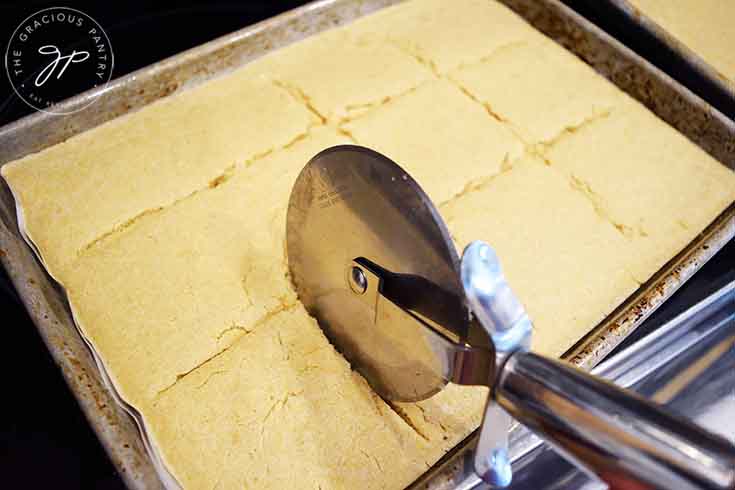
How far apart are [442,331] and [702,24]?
146cm

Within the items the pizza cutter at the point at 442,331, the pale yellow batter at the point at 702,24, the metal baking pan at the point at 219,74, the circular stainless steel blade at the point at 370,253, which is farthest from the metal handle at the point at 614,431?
the pale yellow batter at the point at 702,24

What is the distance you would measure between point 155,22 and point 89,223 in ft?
2.26

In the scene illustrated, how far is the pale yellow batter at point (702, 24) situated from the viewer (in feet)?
5.74

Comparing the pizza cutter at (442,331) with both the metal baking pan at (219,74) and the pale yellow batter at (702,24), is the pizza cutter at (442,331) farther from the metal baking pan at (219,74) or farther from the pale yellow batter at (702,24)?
the pale yellow batter at (702,24)

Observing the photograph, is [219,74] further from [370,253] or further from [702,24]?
[702,24]

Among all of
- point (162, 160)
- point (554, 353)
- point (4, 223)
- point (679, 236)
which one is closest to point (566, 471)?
point (554, 353)

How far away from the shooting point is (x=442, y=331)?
0.95 m

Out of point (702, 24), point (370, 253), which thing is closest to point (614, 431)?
point (370, 253)

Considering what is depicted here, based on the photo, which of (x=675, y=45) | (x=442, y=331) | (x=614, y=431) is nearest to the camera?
(x=614, y=431)

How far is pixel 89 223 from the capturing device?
4.24 feet

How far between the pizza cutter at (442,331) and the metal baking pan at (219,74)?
225 mm

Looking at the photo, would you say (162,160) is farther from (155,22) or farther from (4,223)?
(155,22)

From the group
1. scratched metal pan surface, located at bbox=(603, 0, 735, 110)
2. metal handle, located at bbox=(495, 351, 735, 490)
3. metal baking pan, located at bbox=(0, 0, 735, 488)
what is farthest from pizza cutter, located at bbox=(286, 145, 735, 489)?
scratched metal pan surface, located at bbox=(603, 0, 735, 110)

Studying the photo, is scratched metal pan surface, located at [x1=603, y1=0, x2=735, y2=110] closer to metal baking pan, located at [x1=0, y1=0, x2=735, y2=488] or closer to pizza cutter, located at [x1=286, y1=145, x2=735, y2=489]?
metal baking pan, located at [x1=0, y1=0, x2=735, y2=488]
